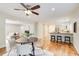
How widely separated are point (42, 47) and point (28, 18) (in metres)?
1.25

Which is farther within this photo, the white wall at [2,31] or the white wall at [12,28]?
the white wall at [12,28]

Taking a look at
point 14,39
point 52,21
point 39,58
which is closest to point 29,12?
point 52,21

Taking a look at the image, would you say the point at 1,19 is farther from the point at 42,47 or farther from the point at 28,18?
the point at 42,47

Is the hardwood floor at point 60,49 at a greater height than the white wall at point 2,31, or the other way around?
the white wall at point 2,31

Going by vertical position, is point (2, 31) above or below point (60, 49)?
above

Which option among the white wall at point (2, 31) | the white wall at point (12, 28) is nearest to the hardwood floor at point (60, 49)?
the white wall at point (12, 28)

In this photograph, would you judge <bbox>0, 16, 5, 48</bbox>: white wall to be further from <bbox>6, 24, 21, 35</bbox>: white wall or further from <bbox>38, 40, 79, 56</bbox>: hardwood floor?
<bbox>38, 40, 79, 56</bbox>: hardwood floor

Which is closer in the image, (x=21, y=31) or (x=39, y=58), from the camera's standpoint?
(x=39, y=58)

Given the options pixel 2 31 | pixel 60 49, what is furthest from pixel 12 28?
pixel 60 49

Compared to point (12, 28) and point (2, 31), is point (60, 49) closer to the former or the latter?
point (12, 28)

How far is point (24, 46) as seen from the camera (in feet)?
10.3

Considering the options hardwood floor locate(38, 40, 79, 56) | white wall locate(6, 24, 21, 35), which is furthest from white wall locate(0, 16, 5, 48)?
hardwood floor locate(38, 40, 79, 56)

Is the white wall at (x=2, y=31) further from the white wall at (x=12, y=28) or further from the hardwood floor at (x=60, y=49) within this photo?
the hardwood floor at (x=60, y=49)

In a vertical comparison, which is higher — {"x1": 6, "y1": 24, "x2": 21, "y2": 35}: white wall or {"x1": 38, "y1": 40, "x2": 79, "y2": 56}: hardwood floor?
{"x1": 6, "y1": 24, "x2": 21, "y2": 35}: white wall
